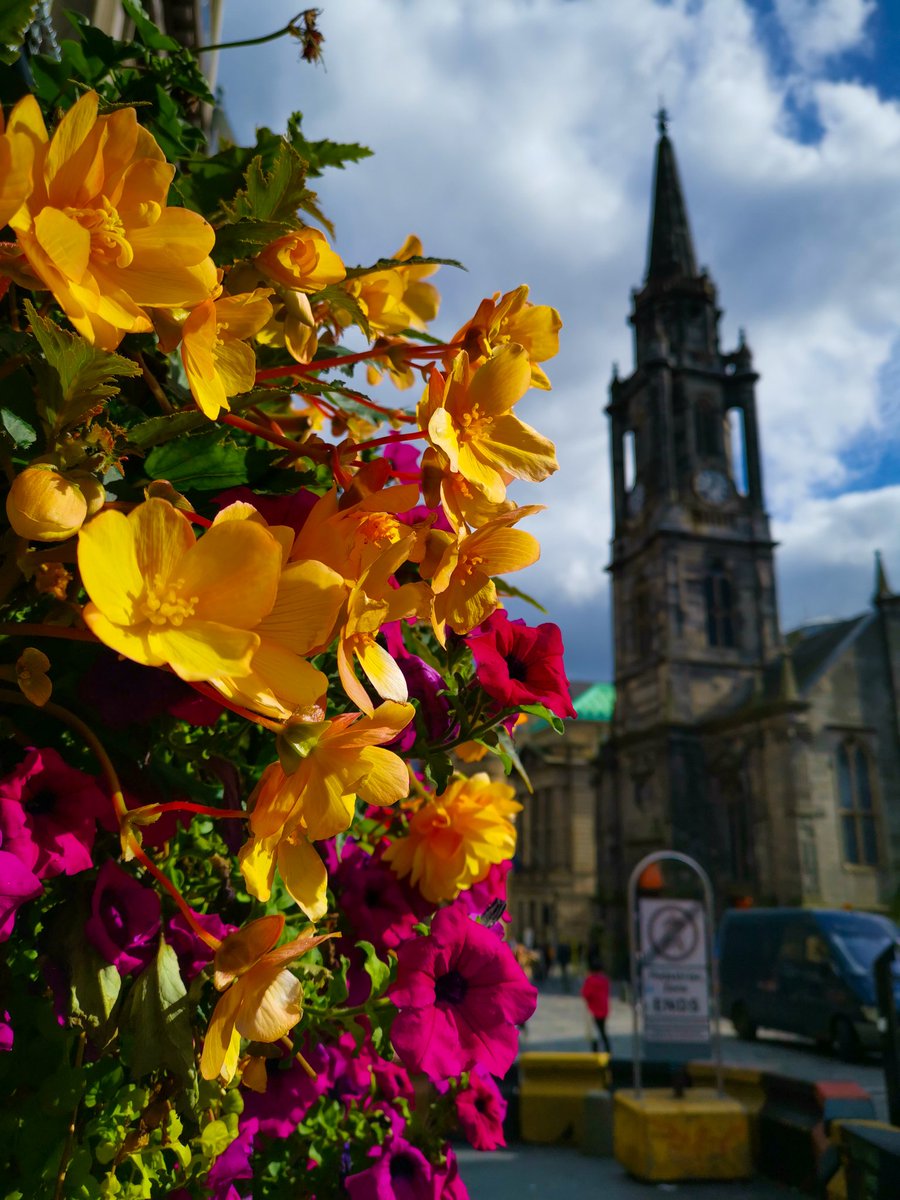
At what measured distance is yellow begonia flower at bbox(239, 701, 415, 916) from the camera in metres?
0.63

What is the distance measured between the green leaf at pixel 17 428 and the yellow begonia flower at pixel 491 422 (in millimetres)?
303

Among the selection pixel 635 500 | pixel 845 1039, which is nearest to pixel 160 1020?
pixel 845 1039

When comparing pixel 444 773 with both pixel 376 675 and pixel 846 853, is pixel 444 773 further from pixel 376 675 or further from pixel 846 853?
pixel 846 853

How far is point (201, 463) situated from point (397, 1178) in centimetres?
95

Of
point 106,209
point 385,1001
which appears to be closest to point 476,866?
point 385,1001

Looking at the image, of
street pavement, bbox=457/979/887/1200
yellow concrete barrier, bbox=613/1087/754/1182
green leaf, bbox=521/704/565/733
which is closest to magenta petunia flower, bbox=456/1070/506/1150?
green leaf, bbox=521/704/565/733

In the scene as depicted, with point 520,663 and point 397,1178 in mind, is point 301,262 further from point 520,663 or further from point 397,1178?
point 397,1178

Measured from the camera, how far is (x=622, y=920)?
104 ft

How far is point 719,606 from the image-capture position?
33.0 m

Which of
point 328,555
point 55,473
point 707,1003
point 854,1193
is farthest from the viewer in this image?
point 707,1003

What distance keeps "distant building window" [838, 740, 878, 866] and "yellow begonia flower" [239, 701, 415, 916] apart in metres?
30.3

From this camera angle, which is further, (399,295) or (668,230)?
(668,230)

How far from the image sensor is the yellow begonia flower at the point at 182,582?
1.80 feet

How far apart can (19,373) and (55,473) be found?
0.21m
